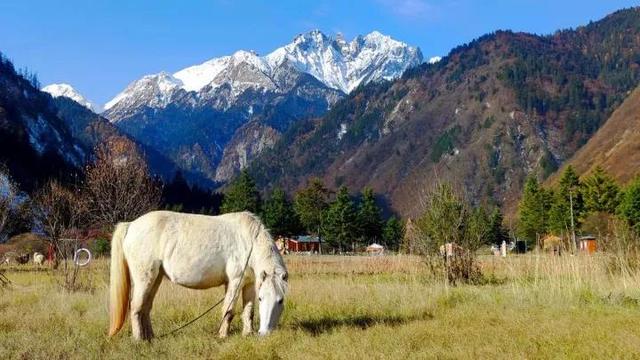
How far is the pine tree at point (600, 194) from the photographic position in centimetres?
7125

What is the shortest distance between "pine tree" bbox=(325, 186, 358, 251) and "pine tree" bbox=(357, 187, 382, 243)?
6.06ft

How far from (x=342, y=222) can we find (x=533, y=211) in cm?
2357

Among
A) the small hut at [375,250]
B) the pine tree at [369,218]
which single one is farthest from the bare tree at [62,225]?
the pine tree at [369,218]

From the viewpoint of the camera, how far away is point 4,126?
152m

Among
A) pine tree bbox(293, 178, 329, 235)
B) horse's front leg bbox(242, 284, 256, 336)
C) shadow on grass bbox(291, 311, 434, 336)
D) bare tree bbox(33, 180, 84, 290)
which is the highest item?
pine tree bbox(293, 178, 329, 235)

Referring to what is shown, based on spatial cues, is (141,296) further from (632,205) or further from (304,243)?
(304,243)

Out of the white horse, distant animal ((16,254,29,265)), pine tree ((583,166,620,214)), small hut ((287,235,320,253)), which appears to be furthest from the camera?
small hut ((287,235,320,253))

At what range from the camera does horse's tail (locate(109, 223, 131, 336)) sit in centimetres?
952

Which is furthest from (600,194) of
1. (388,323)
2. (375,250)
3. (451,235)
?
(388,323)

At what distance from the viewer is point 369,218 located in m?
84.6

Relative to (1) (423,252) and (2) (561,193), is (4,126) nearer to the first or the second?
(2) (561,193)

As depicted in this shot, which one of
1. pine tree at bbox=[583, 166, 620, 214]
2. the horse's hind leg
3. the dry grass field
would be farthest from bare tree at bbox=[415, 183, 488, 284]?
pine tree at bbox=[583, 166, 620, 214]

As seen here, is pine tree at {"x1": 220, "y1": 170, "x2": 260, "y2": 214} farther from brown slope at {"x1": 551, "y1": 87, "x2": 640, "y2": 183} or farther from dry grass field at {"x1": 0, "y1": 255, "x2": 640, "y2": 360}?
brown slope at {"x1": 551, "y1": 87, "x2": 640, "y2": 183}

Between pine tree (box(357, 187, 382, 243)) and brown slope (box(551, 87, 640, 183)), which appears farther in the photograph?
brown slope (box(551, 87, 640, 183))
